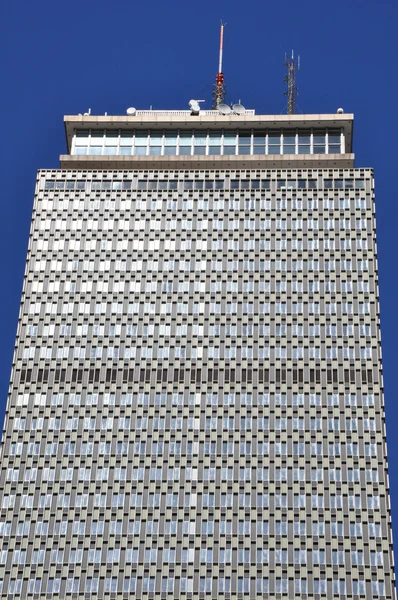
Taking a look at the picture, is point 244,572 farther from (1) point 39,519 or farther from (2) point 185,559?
(1) point 39,519

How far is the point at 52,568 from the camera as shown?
193125 millimetres

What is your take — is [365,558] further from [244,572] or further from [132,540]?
[132,540]

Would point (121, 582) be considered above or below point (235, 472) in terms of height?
below

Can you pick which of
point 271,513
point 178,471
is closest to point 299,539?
point 271,513

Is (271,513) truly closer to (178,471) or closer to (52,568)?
(178,471)

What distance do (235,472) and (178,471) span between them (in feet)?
23.3

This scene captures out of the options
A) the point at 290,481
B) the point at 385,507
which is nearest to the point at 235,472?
the point at 290,481

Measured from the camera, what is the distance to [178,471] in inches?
7869

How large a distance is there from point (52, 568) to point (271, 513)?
27323 mm

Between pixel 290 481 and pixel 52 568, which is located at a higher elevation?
pixel 290 481

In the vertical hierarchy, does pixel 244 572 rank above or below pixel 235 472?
below

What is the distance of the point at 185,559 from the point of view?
192875 mm

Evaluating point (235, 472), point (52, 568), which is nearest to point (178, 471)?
point (235, 472)

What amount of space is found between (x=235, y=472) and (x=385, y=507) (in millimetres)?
18996
